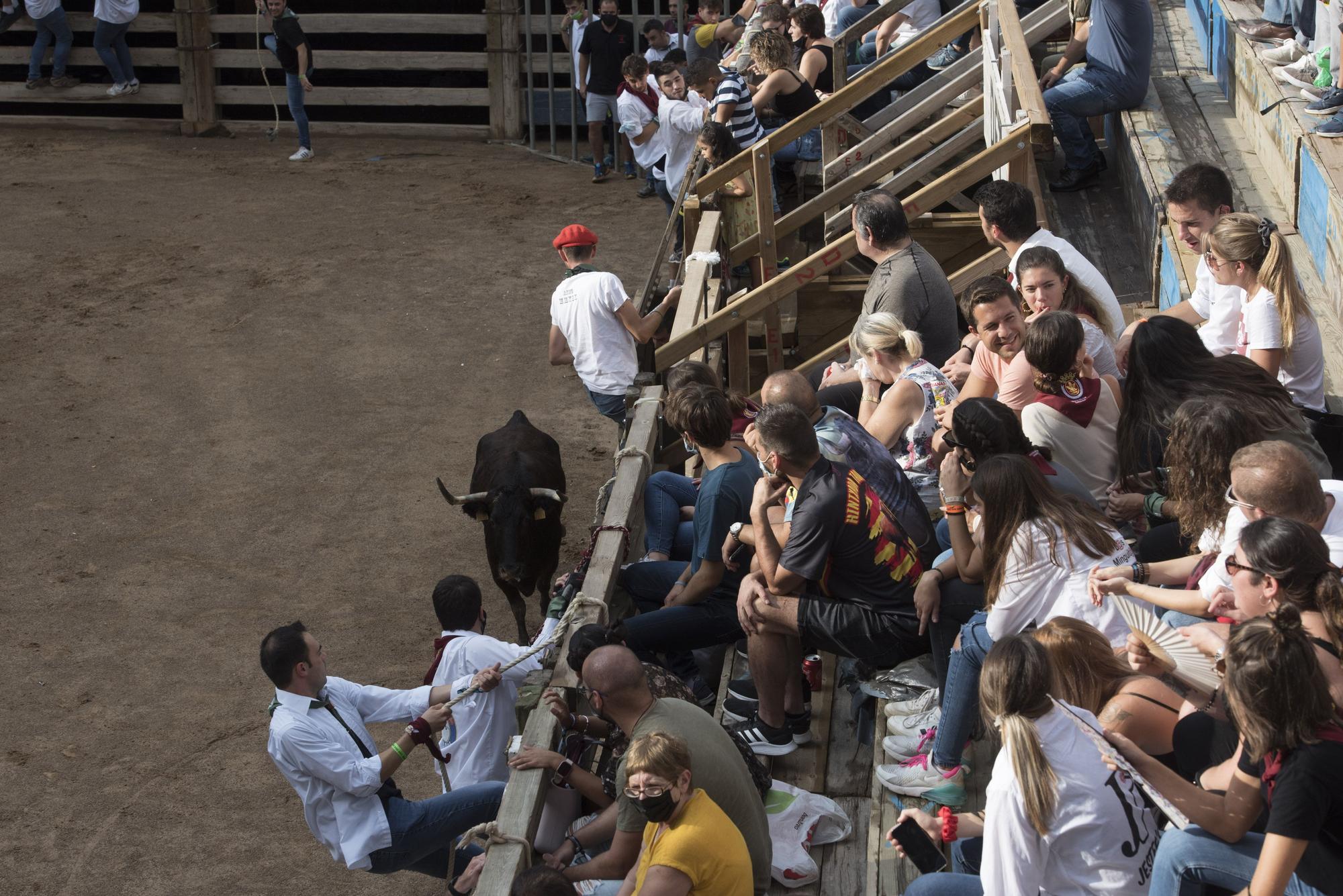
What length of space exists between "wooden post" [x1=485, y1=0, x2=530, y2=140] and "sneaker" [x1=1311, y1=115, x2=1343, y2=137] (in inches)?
455

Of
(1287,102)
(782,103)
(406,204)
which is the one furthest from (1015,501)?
(406,204)

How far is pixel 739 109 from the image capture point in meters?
9.80

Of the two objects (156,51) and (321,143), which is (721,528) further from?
(156,51)

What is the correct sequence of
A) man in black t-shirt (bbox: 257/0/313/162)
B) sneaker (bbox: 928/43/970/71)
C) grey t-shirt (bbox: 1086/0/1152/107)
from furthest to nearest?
1. man in black t-shirt (bbox: 257/0/313/162)
2. sneaker (bbox: 928/43/970/71)
3. grey t-shirt (bbox: 1086/0/1152/107)

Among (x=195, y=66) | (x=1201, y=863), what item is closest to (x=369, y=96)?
(x=195, y=66)

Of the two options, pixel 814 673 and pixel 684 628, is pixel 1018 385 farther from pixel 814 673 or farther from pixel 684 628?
pixel 684 628

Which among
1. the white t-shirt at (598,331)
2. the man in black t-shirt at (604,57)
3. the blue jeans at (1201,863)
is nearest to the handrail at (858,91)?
the white t-shirt at (598,331)

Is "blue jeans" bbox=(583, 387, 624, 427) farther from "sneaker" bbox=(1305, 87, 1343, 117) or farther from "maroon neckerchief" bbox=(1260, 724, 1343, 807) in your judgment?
"maroon neckerchief" bbox=(1260, 724, 1343, 807)

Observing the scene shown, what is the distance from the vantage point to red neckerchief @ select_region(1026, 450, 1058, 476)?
438 centimetres

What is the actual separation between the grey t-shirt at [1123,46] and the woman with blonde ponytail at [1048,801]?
6.42 m

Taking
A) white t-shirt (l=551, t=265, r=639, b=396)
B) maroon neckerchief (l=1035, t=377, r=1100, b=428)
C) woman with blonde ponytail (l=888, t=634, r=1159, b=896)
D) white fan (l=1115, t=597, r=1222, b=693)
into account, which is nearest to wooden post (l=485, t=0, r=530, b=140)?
white t-shirt (l=551, t=265, r=639, b=396)

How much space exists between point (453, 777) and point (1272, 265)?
3.80 meters

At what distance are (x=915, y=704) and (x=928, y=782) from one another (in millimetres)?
411

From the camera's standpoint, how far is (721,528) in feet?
17.6
